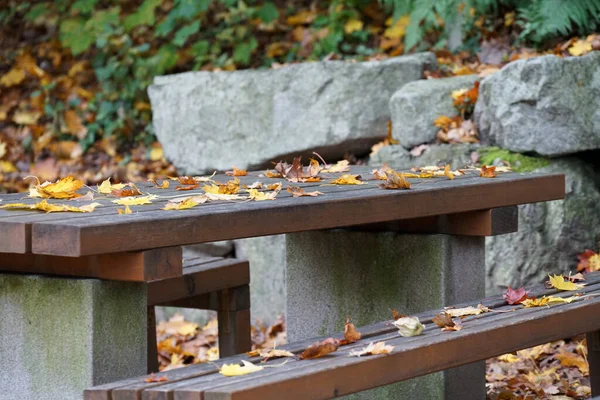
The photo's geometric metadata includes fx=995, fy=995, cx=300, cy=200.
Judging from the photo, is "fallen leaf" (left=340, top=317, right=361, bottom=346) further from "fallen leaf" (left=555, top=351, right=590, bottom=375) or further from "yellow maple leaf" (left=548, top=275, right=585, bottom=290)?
"fallen leaf" (left=555, top=351, right=590, bottom=375)

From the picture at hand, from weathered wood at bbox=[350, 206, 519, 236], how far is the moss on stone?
4.28 feet

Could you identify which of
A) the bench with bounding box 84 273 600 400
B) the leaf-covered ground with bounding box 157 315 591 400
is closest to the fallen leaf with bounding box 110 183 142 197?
the leaf-covered ground with bounding box 157 315 591 400

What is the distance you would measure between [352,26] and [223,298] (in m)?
3.47

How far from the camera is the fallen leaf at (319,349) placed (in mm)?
2314

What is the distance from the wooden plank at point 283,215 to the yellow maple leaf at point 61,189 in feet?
1.63

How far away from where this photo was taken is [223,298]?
395cm

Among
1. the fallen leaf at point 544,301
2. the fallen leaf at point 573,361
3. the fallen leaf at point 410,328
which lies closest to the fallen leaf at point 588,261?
the fallen leaf at point 573,361

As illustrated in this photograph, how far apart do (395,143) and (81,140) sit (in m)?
2.79

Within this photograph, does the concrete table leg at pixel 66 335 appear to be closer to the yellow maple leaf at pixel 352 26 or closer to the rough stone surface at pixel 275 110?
the rough stone surface at pixel 275 110

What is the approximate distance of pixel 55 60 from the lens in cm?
784

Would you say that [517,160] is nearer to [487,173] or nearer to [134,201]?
[487,173]

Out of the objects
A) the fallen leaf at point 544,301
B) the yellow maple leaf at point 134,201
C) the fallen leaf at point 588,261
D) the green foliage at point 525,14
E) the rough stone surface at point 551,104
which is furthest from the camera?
the green foliage at point 525,14

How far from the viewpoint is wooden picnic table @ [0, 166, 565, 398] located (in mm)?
2221

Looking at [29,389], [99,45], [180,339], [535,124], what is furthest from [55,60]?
[29,389]
